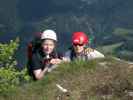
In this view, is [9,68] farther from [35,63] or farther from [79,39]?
[79,39]

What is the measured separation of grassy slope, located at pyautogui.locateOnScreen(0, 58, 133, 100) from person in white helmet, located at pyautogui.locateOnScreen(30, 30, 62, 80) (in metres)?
0.74

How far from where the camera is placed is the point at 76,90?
9.32 m

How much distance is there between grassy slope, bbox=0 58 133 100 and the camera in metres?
9.00

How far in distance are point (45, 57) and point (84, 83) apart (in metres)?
2.61

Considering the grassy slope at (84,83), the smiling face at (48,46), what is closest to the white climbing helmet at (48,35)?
the smiling face at (48,46)

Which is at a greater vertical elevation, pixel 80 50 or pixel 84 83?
pixel 80 50

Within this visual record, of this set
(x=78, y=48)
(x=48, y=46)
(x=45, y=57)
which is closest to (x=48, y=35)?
(x=48, y=46)

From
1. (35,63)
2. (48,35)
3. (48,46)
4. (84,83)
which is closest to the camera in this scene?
(84,83)

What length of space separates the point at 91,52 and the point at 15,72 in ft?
15.0

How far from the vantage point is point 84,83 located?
9.63 meters

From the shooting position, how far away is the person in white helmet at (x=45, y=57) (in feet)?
37.8

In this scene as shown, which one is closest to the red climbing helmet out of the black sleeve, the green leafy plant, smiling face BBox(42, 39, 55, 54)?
smiling face BBox(42, 39, 55, 54)

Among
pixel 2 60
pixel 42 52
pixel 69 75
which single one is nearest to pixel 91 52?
pixel 42 52

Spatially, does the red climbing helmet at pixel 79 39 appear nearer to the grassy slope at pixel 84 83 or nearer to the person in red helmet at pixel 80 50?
the person in red helmet at pixel 80 50
